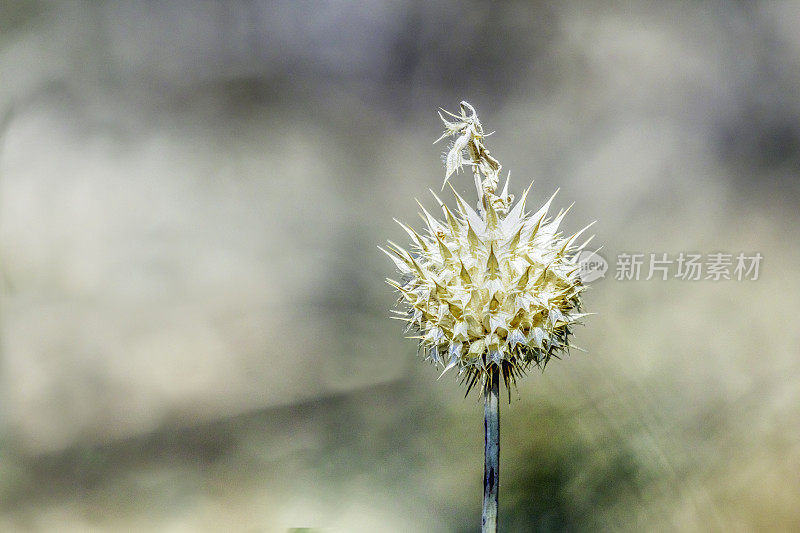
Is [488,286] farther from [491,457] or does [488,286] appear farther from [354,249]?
[354,249]

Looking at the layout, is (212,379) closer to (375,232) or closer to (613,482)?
(375,232)

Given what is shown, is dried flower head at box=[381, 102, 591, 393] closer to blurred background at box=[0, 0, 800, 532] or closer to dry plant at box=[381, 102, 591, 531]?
dry plant at box=[381, 102, 591, 531]

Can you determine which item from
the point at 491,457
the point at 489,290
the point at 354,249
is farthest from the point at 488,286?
the point at 354,249

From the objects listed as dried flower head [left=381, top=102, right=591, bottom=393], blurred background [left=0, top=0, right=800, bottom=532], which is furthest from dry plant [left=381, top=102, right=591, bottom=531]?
blurred background [left=0, top=0, right=800, bottom=532]

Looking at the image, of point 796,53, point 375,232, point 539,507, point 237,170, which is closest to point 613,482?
point 539,507

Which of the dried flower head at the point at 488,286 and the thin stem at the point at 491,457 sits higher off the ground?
the dried flower head at the point at 488,286

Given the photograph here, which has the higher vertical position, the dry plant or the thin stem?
the dry plant

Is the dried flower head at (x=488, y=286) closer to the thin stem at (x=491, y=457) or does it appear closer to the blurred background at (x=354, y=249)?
the thin stem at (x=491, y=457)

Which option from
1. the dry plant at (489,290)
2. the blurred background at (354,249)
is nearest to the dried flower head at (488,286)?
the dry plant at (489,290)
